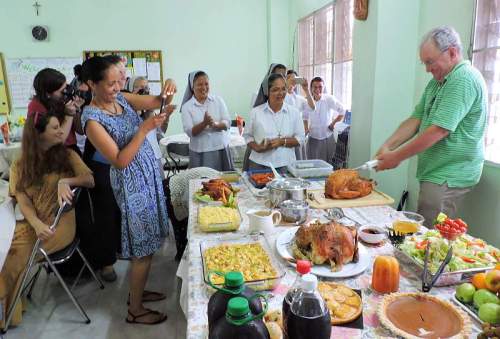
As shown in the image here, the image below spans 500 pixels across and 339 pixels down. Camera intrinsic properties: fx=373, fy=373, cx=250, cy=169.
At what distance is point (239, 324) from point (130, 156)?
3.86 feet

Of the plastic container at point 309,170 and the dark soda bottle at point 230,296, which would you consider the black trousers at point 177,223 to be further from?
the dark soda bottle at point 230,296

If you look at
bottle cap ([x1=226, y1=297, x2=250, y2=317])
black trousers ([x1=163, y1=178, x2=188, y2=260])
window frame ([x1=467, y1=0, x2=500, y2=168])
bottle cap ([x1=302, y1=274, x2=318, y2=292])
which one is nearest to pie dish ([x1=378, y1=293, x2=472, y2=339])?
bottle cap ([x1=302, y1=274, x2=318, y2=292])

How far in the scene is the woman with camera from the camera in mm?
2418

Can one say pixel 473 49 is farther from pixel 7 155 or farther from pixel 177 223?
pixel 7 155

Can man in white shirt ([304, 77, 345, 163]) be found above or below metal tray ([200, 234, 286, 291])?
above

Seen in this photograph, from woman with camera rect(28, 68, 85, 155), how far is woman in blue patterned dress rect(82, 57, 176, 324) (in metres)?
0.70

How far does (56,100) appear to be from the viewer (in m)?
2.47

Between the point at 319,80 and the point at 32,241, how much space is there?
316 centimetres

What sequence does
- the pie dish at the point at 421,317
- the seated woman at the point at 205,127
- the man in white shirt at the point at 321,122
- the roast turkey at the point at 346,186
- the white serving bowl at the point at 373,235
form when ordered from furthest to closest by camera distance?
1. the man in white shirt at the point at 321,122
2. the seated woman at the point at 205,127
3. the roast turkey at the point at 346,186
4. the white serving bowl at the point at 373,235
5. the pie dish at the point at 421,317

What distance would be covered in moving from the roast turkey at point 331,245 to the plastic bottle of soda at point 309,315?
0.41 meters

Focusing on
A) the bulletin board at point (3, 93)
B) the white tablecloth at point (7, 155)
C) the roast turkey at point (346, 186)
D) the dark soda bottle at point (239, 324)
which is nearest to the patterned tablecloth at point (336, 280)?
the roast turkey at point (346, 186)

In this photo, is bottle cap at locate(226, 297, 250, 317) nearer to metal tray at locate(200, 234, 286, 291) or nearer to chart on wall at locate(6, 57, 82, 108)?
metal tray at locate(200, 234, 286, 291)

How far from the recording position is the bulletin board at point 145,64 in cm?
559

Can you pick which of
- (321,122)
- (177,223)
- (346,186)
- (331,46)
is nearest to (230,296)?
(346,186)
